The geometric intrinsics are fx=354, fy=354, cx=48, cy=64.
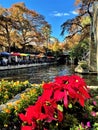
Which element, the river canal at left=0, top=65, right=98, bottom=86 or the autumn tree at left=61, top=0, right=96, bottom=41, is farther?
the autumn tree at left=61, top=0, right=96, bottom=41

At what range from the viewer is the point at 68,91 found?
3.98 meters

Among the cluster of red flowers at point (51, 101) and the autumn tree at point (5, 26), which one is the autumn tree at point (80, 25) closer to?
the autumn tree at point (5, 26)

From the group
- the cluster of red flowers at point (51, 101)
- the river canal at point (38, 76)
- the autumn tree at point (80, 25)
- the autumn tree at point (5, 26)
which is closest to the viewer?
the cluster of red flowers at point (51, 101)

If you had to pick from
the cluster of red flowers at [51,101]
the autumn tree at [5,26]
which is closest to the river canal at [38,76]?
the cluster of red flowers at [51,101]

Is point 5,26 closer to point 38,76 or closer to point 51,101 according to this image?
point 38,76

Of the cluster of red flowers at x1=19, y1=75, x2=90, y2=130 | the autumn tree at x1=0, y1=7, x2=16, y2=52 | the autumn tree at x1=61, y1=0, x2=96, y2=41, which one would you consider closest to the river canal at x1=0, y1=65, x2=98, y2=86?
the autumn tree at x1=61, y1=0, x2=96, y2=41

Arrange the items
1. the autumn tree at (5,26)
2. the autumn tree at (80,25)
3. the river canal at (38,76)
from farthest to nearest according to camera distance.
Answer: the autumn tree at (5,26), the autumn tree at (80,25), the river canal at (38,76)

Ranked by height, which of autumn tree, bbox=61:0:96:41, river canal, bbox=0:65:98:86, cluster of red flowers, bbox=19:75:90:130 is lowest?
river canal, bbox=0:65:98:86

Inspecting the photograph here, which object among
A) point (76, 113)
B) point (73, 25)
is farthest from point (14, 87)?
point (73, 25)

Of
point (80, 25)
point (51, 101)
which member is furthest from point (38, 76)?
point (51, 101)

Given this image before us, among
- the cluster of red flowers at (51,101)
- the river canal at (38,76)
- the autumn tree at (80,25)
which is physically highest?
the autumn tree at (80,25)

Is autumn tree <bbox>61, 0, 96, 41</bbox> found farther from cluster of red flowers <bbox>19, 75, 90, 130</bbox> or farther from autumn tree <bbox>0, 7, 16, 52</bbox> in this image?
cluster of red flowers <bbox>19, 75, 90, 130</bbox>

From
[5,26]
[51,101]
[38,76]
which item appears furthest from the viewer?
[5,26]

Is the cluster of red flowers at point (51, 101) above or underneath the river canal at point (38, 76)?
above
